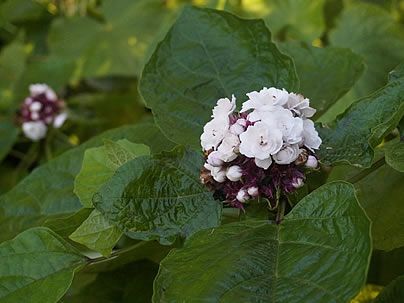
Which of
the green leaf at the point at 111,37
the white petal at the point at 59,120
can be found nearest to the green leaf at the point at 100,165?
the white petal at the point at 59,120

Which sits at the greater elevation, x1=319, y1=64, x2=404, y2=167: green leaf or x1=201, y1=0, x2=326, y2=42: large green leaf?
x1=319, y1=64, x2=404, y2=167: green leaf

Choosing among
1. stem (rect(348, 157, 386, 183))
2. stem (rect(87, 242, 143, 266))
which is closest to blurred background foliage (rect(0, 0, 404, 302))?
stem (rect(348, 157, 386, 183))

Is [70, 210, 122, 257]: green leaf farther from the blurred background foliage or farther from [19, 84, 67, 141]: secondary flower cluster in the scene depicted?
[19, 84, 67, 141]: secondary flower cluster

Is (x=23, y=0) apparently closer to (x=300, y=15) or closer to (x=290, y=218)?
(x=300, y=15)

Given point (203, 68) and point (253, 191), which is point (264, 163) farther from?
point (203, 68)

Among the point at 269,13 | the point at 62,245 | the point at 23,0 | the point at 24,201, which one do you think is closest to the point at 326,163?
the point at 62,245
